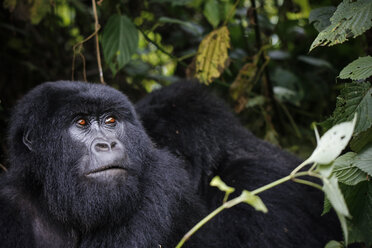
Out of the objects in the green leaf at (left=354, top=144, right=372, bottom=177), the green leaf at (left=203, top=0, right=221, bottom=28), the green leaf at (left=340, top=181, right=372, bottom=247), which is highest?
the green leaf at (left=203, top=0, right=221, bottom=28)

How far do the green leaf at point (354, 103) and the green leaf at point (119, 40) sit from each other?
2.03m

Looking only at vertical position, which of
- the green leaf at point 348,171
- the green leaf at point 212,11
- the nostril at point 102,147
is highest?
the green leaf at point 212,11

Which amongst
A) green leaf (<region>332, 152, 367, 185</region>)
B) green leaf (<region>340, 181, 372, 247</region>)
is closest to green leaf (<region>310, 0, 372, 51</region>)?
green leaf (<region>332, 152, 367, 185</region>)

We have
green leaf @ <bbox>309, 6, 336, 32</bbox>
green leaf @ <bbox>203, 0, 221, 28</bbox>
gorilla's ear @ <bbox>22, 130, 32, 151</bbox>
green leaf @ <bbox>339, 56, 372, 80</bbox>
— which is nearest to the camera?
green leaf @ <bbox>339, 56, 372, 80</bbox>

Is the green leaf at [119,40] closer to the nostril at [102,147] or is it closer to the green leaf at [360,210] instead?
the nostril at [102,147]

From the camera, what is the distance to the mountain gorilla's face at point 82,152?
2.51 m

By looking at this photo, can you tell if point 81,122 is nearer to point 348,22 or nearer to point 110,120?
point 110,120

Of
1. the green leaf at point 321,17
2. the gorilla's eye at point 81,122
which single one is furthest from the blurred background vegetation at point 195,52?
the gorilla's eye at point 81,122

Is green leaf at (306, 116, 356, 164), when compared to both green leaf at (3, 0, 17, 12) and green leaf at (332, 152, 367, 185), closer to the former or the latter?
green leaf at (332, 152, 367, 185)

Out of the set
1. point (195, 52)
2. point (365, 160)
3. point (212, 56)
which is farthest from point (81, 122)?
point (195, 52)

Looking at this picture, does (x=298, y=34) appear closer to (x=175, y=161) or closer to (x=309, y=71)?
(x=309, y=71)

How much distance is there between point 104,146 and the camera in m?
2.52

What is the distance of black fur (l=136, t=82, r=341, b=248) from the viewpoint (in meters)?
3.11

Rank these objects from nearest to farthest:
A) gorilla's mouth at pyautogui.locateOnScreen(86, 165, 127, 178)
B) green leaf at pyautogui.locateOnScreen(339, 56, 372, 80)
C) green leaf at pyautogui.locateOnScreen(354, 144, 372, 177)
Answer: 1. green leaf at pyautogui.locateOnScreen(354, 144, 372, 177)
2. green leaf at pyautogui.locateOnScreen(339, 56, 372, 80)
3. gorilla's mouth at pyautogui.locateOnScreen(86, 165, 127, 178)
